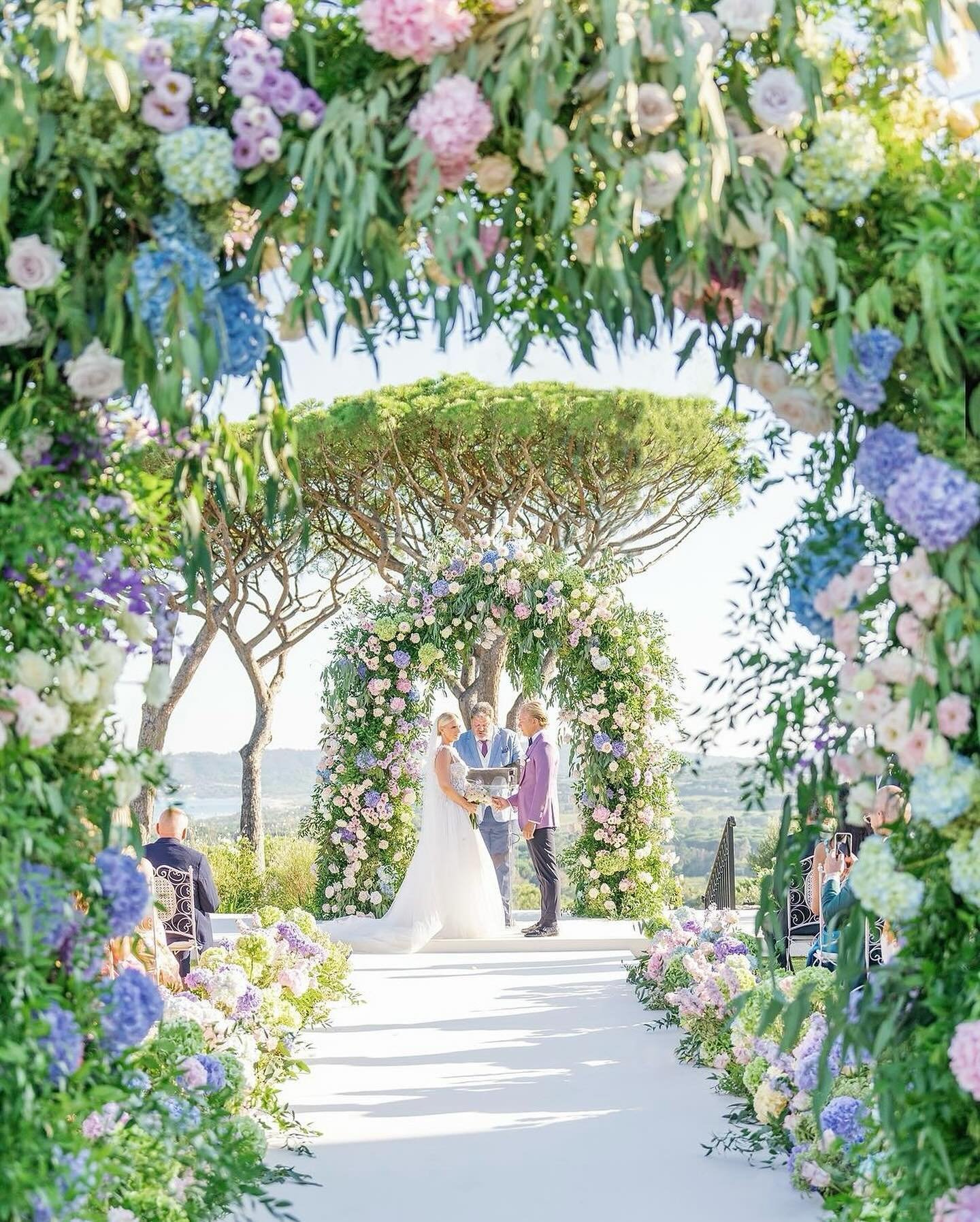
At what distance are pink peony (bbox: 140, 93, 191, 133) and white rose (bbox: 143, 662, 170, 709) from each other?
1.04 m

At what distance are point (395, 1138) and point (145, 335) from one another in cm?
312

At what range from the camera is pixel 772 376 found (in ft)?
8.86

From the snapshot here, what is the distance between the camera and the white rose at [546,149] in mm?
2350

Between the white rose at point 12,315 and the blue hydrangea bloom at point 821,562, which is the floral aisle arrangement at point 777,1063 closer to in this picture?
the blue hydrangea bloom at point 821,562

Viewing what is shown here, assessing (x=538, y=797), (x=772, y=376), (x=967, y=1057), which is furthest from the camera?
(x=538, y=797)

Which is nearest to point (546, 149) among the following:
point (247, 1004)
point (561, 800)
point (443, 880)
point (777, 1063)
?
point (777, 1063)

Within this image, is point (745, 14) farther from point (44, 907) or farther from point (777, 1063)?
point (777, 1063)

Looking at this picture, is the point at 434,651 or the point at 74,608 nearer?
the point at 74,608

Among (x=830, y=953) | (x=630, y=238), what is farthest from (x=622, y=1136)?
(x=630, y=238)

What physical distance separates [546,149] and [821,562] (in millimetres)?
1002

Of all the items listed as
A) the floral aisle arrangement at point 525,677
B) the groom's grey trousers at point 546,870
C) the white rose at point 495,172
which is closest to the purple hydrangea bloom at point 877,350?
the white rose at point 495,172

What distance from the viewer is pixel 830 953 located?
546 centimetres

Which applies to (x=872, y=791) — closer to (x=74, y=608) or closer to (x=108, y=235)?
(x=74, y=608)

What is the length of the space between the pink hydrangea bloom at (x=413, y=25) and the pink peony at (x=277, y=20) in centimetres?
16
